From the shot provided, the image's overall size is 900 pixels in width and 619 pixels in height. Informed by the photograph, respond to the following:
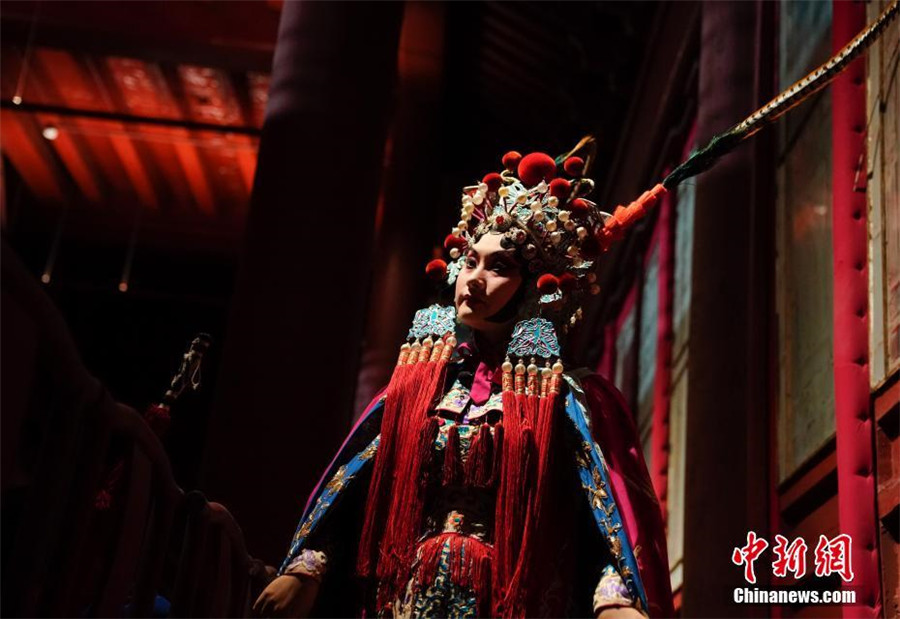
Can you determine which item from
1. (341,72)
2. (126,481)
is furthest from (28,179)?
(126,481)

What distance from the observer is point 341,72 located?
4.89 metres

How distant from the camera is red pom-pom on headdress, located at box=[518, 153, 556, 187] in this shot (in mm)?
3328

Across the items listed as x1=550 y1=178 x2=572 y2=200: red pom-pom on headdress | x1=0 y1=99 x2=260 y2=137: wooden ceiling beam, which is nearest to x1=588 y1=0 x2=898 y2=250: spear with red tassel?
x1=550 y1=178 x2=572 y2=200: red pom-pom on headdress

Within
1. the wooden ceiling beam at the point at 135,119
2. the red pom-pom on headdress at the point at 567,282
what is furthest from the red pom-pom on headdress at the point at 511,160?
the wooden ceiling beam at the point at 135,119

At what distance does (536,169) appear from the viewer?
333 centimetres

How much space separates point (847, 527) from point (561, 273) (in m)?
1.19

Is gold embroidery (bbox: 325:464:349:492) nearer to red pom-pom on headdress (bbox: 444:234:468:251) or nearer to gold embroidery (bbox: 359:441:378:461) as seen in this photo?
gold embroidery (bbox: 359:441:378:461)

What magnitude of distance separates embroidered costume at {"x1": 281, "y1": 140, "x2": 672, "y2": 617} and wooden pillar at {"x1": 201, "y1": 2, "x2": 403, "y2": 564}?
1162 mm

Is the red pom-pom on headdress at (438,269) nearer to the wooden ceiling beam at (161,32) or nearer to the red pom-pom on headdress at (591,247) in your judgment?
the red pom-pom on headdress at (591,247)

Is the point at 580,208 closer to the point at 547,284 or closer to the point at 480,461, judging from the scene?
the point at 547,284

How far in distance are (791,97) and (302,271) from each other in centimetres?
197

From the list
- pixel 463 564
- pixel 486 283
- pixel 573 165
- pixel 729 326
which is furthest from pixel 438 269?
pixel 729 326

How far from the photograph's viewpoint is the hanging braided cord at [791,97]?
313cm

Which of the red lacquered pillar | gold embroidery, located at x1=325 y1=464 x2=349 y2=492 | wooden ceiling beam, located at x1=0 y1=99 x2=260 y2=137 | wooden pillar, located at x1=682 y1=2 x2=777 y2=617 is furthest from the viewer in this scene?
wooden ceiling beam, located at x1=0 y1=99 x2=260 y2=137
